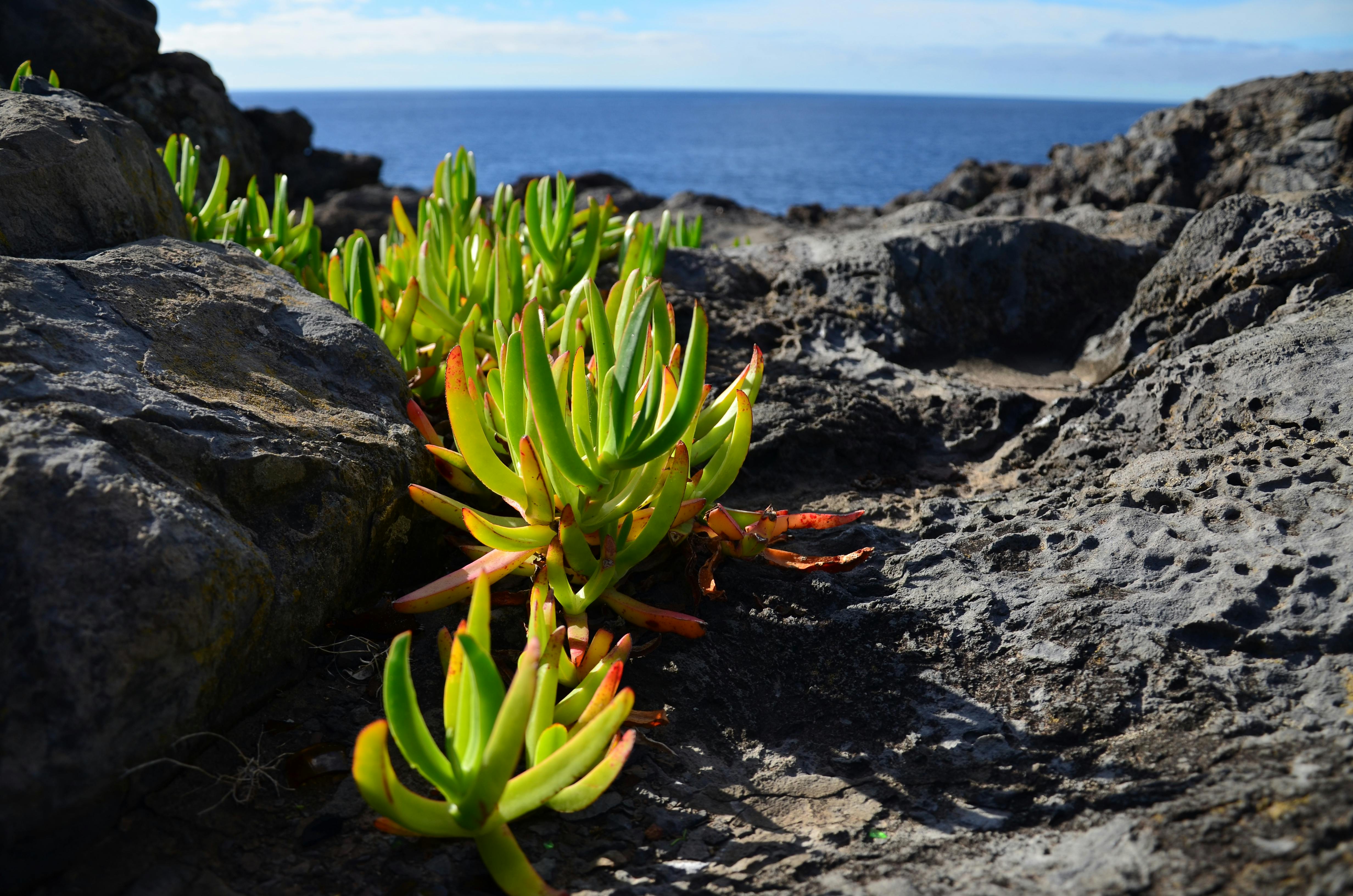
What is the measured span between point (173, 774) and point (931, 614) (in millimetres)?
1733

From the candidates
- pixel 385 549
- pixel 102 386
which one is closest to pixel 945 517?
pixel 385 549

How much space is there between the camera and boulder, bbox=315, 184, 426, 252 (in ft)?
32.3

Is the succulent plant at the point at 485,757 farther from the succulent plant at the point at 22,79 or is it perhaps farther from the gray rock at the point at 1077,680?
the succulent plant at the point at 22,79

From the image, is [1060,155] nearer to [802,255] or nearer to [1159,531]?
[802,255]

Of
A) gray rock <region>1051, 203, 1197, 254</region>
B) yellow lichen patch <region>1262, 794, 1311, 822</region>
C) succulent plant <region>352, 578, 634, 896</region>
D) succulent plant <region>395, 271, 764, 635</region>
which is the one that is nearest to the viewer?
yellow lichen patch <region>1262, 794, 1311, 822</region>

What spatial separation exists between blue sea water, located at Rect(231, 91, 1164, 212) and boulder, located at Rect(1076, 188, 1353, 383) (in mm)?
19962

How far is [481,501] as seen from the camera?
282 centimetres

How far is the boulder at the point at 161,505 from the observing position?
→ 5.01 ft

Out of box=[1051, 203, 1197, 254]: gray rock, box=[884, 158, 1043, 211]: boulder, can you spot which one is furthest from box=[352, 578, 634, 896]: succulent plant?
box=[884, 158, 1043, 211]: boulder

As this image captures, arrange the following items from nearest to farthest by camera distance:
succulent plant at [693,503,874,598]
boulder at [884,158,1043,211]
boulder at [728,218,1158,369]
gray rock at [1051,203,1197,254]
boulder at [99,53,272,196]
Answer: succulent plant at [693,503,874,598], boulder at [728,218,1158,369], gray rock at [1051,203,1197,254], boulder at [99,53,272,196], boulder at [884,158,1043,211]

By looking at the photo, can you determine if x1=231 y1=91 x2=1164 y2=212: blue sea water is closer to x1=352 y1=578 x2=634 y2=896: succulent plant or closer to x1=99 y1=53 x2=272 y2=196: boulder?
x1=99 y1=53 x2=272 y2=196: boulder

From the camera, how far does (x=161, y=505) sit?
5.81 ft

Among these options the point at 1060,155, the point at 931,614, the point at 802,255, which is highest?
the point at 1060,155

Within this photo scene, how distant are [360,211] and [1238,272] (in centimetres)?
972
